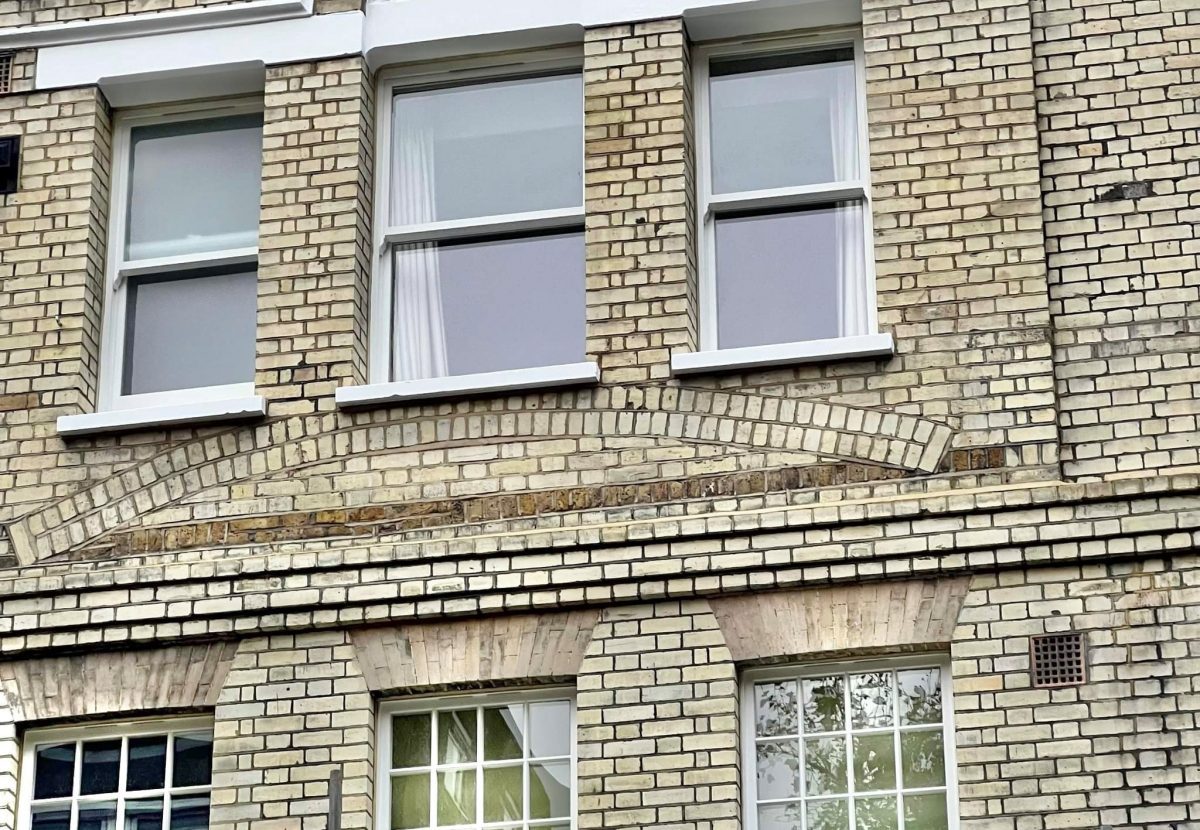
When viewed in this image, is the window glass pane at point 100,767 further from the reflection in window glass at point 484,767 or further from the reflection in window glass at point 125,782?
the reflection in window glass at point 484,767

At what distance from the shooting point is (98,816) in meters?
12.9

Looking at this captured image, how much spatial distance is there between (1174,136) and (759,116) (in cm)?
233

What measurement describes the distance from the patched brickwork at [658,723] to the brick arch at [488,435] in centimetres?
104

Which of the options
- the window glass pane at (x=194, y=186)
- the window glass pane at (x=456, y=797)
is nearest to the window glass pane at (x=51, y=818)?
the window glass pane at (x=456, y=797)

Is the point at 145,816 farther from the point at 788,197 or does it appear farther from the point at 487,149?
the point at 788,197

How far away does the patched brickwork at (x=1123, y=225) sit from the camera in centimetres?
1252

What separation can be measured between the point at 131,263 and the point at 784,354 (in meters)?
4.01

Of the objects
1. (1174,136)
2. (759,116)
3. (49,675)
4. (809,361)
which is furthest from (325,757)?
(1174,136)

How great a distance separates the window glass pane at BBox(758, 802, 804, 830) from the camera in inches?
482

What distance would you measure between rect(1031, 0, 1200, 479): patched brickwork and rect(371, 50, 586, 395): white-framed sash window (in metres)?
2.68

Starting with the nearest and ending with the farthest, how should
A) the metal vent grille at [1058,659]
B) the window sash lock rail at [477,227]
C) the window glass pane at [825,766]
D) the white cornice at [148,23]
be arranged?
the metal vent grille at [1058,659], the window glass pane at [825,766], the window sash lock rail at [477,227], the white cornice at [148,23]

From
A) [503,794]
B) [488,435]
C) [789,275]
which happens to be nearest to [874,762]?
[503,794]

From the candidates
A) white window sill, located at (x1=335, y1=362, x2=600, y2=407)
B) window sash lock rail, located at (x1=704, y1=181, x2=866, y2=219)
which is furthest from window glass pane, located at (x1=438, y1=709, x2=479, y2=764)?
window sash lock rail, located at (x1=704, y1=181, x2=866, y2=219)

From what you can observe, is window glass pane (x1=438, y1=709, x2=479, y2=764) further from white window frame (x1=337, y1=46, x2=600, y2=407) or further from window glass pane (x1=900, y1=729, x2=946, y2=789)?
window glass pane (x1=900, y1=729, x2=946, y2=789)
